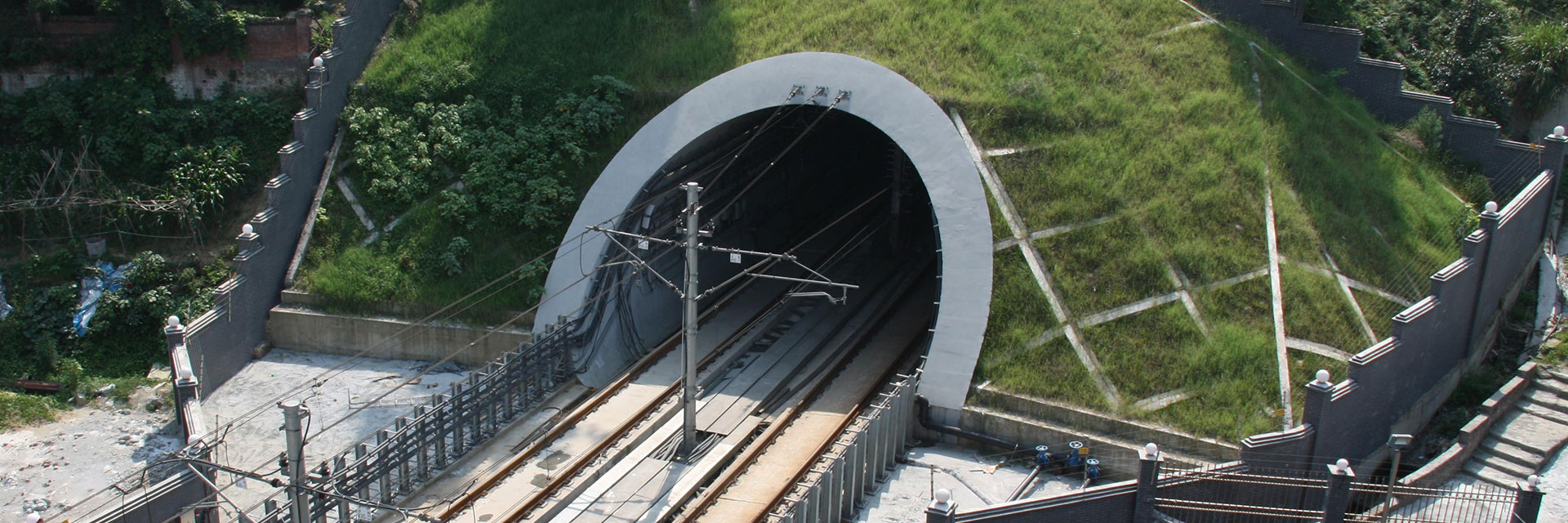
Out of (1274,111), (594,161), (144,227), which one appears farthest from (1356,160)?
(144,227)

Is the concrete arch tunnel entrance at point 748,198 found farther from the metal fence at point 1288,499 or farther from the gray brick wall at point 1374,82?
the gray brick wall at point 1374,82

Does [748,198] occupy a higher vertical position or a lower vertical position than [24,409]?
higher

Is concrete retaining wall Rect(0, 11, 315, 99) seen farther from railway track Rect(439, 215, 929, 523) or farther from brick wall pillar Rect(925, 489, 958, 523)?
brick wall pillar Rect(925, 489, 958, 523)

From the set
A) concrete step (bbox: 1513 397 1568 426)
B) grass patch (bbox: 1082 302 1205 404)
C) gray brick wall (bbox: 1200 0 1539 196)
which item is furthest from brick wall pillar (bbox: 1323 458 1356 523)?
gray brick wall (bbox: 1200 0 1539 196)

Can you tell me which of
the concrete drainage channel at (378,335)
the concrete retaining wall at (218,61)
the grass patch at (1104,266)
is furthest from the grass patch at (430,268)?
the grass patch at (1104,266)

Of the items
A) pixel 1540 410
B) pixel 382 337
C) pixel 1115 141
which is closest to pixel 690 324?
pixel 382 337

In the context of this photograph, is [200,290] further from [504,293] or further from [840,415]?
[840,415]

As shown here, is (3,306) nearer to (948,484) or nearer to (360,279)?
(360,279)
